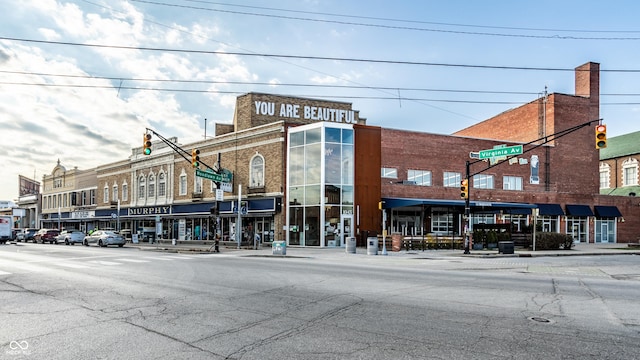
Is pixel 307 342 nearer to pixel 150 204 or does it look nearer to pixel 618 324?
pixel 618 324

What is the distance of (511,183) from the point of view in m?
44.9

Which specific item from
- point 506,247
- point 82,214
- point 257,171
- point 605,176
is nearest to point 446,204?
point 506,247

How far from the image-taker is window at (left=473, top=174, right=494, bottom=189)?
43.1 m

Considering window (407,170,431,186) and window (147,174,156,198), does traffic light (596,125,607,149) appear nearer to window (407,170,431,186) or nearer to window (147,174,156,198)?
window (407,170,431,186)

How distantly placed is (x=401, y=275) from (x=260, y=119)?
2971 cm

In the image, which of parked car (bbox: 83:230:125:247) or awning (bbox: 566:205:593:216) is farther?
awning (bbox: 566:205:593:216)

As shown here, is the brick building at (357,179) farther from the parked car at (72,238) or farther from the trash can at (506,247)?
the parked car at (72,238)

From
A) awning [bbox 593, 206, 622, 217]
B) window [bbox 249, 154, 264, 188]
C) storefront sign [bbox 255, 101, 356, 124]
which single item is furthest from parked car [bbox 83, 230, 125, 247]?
awning [bbox 593, 206, 622, 217]

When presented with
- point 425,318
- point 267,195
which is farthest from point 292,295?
point 267,195

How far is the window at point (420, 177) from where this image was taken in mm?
39531

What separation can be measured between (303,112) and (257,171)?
9.56 metres

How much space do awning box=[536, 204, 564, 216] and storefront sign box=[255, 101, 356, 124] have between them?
66.1ft

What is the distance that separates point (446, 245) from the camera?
1289 inches

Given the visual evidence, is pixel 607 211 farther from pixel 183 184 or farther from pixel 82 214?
pixel 82 214
